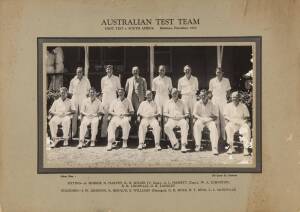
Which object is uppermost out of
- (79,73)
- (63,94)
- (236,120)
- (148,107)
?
(79,73)

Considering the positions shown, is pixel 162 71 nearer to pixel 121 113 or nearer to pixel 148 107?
pixel 148 107

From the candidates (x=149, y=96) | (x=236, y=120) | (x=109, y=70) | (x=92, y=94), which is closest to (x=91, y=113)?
(x=92, y=94)

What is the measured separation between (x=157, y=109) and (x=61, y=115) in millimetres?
787

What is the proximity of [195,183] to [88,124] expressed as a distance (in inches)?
39.2

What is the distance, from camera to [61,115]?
3.37 metres

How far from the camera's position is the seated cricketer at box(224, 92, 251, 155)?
3354 mm

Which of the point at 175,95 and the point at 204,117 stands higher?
the point at 175,95

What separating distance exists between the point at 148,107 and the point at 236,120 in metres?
0.73

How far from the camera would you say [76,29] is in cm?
330

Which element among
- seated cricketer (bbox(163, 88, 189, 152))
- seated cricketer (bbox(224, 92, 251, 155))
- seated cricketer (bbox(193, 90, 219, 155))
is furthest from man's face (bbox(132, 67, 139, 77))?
seated cricketer (bbox(224, 92, 251, 155))

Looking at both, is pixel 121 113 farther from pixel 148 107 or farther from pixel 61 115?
pixel 61 115

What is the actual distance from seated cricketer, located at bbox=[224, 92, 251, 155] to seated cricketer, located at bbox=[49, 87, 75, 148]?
50.9 inches
